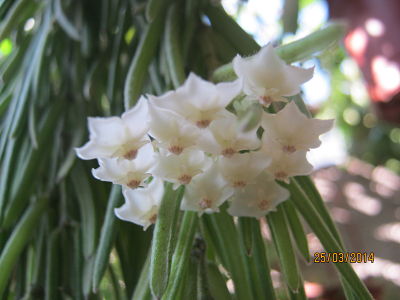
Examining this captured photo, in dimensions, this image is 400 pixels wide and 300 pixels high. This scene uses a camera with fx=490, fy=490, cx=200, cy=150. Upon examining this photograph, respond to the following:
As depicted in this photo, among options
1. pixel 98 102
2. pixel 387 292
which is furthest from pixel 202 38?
pixel 387 292

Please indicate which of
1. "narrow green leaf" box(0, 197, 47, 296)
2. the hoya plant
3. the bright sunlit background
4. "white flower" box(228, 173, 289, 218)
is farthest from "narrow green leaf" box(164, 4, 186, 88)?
the bright sunlit background

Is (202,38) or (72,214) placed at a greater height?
(202,38)

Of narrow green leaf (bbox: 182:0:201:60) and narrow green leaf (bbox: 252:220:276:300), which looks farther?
narrow green leaf (bbox: 182:0:201:60)

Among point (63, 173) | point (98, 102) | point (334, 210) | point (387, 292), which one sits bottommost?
point (63, 173)

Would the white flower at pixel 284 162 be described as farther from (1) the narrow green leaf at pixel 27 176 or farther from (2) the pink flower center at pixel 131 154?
(1) the narrow green leaf at pixel 27 176

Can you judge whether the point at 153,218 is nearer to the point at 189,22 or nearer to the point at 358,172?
the point at 189,22

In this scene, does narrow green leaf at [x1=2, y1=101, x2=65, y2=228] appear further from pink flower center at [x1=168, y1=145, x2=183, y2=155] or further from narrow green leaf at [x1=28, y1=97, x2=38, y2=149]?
pink flower center at [x1=168, y1=145, x2=183, y2=155]

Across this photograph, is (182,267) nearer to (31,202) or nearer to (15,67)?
(31,202)

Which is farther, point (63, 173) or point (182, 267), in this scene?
point (63, 173)
